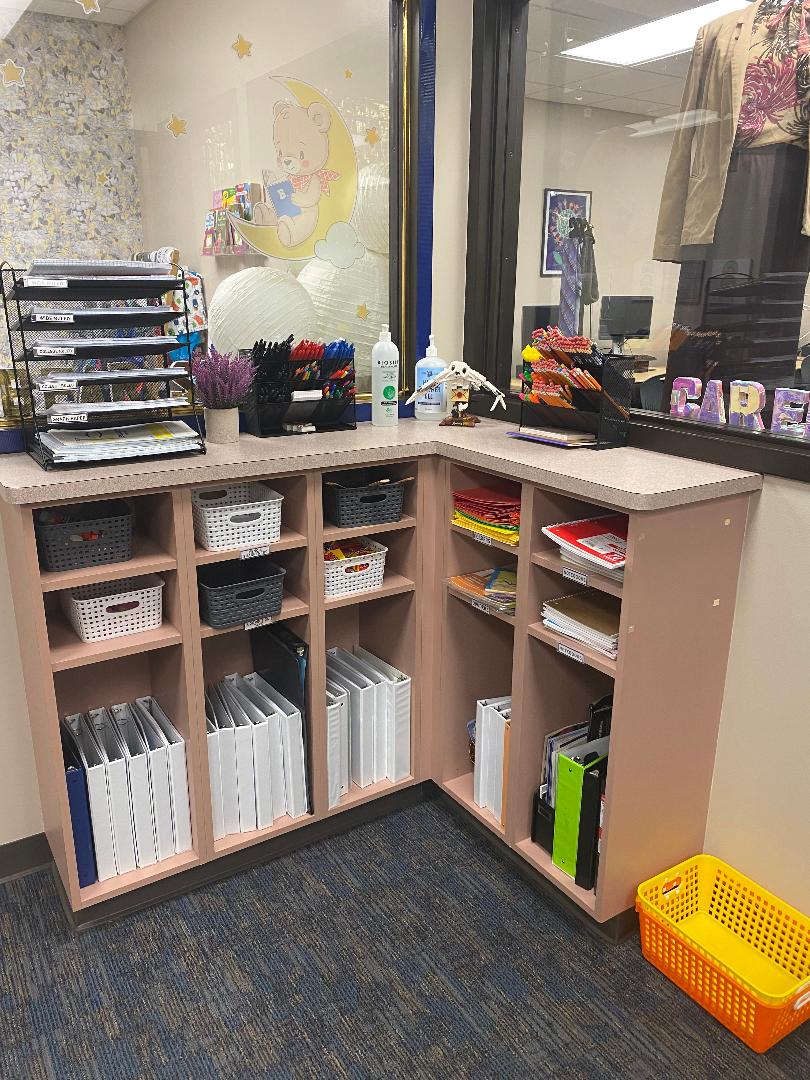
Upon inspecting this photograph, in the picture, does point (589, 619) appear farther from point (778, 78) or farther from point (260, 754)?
point (778, 78)

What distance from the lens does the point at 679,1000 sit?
1.81 metres

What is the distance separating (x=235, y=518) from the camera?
6.39 feet

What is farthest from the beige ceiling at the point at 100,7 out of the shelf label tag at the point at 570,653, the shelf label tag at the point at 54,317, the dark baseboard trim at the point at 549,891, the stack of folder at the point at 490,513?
the dark baseboard trim at the point at 549,891

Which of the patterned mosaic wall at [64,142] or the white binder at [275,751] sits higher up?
the patterned mosaic wall at [64,142]

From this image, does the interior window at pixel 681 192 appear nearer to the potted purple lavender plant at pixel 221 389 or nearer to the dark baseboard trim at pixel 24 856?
the potted purple lavender plant at pixel 221 389

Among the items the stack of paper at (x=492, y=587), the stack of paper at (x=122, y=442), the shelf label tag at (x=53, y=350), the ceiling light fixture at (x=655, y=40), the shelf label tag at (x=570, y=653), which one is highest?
the ceiling light fixture at (x=655, y=40)

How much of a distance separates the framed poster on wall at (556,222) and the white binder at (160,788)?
1.73 m

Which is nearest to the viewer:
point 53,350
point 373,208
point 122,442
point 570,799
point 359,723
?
point 53,350

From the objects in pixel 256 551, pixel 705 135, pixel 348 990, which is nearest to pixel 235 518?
pixel 256 551

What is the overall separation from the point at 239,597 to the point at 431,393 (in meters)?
0.93

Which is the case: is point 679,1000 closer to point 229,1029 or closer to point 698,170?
point 229,1029

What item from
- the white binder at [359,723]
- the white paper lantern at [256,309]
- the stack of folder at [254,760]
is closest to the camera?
the stack of folder at [254,760]

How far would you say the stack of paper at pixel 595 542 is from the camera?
1735 millimetres

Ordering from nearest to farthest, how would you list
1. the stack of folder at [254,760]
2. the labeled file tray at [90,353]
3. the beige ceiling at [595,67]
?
the labeled file tray at [90,353]
the beige ceiling at [595,67]
the stack of folder at [254,760]
